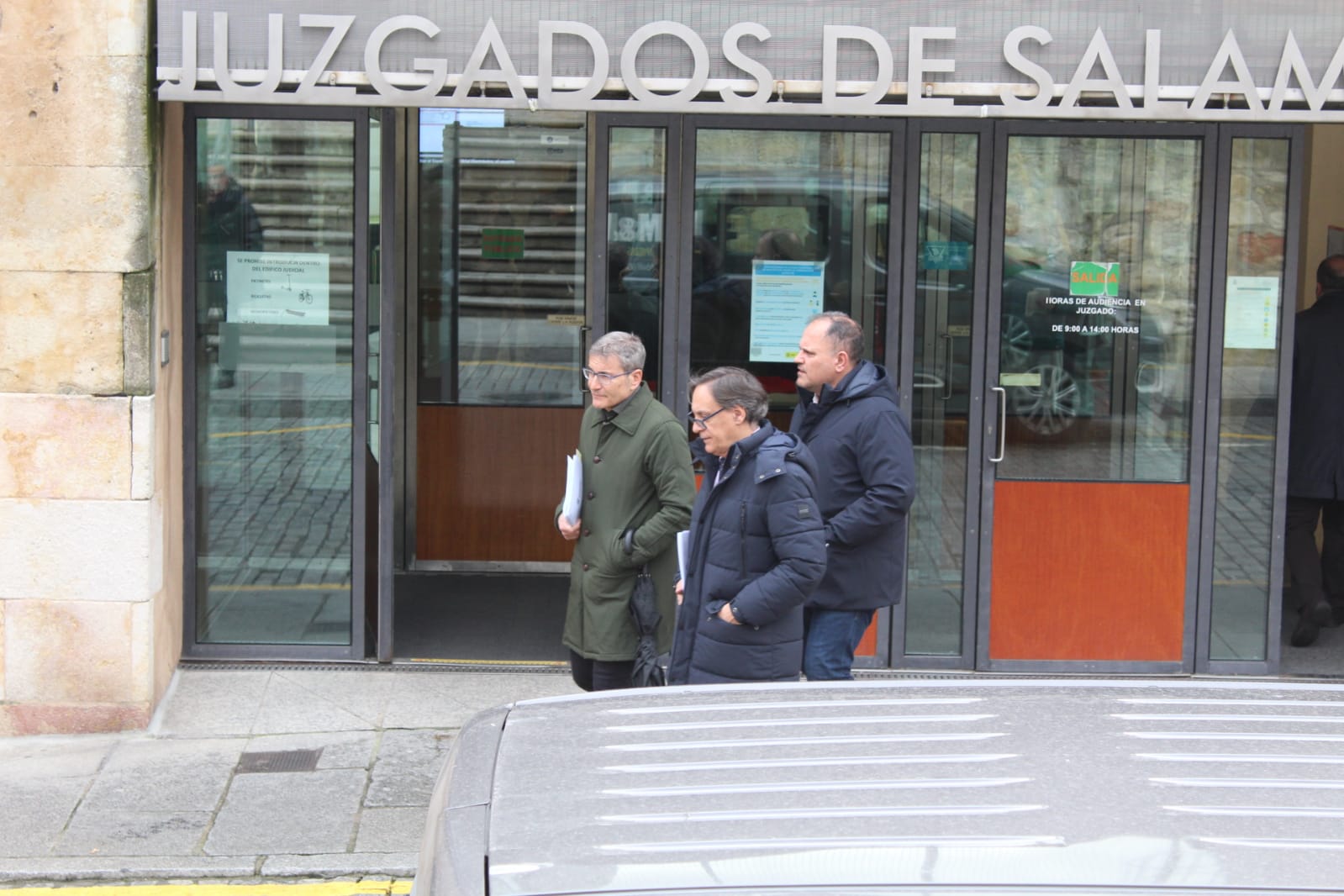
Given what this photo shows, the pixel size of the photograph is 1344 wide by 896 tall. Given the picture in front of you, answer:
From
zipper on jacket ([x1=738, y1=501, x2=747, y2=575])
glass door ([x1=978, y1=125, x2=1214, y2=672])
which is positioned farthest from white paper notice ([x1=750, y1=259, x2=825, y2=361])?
zipper on jacket ([x1=738, y1=501, x2=747, y2=575])

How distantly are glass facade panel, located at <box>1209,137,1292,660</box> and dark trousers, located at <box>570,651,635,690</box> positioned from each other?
3.33 m

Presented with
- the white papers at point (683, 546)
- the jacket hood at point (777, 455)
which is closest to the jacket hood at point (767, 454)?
the jacket hood at point (777, 455)

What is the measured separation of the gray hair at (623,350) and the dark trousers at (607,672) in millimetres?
1045

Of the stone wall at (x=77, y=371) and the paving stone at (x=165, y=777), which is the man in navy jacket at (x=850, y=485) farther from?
the stone wall at (x=77, y=371)

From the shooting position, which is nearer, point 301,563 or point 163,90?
point 163,90

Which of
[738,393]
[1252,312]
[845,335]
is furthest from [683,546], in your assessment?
[1252,312]

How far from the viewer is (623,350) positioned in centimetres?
560

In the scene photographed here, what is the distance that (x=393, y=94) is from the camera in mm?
6426

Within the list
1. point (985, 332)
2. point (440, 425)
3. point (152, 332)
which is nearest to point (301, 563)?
point (152, 332)

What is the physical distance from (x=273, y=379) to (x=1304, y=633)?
535 centimetres

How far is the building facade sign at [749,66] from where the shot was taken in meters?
6.42

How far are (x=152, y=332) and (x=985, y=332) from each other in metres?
3.69

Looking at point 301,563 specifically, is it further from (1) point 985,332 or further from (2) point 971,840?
(2) point 971,840

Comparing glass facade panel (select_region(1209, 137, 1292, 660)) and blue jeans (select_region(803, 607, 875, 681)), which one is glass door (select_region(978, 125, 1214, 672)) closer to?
glass facade panel (select_region(1209, 137, 1292, 660))
